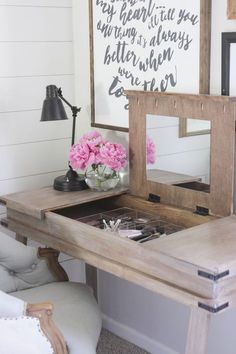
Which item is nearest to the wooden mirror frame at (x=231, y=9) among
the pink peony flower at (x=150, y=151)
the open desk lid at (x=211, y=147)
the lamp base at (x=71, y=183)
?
the open desk lid at (x=211, y=147)

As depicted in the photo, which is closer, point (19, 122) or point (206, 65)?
point (206, 65)

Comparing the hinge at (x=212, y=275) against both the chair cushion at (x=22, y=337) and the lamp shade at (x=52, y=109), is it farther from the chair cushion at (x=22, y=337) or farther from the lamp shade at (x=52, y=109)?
the lamp shade at (x=52, y=109)

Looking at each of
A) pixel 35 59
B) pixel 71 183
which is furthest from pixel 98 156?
pixel 35 59

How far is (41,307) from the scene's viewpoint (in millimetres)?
1787

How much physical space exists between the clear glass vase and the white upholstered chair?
1.10 feet

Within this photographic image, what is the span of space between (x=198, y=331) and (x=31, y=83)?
4.89 ft

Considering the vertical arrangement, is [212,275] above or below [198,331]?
above

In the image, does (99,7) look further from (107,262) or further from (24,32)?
(107,262)

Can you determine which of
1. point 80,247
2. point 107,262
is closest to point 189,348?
point 107,262

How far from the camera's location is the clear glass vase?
244cm

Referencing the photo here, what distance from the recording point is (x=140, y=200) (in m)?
2.38

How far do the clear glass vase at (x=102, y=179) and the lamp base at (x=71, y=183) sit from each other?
0.16ft

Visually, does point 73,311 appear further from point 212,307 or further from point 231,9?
point 231,9

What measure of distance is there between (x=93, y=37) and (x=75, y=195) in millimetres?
764
